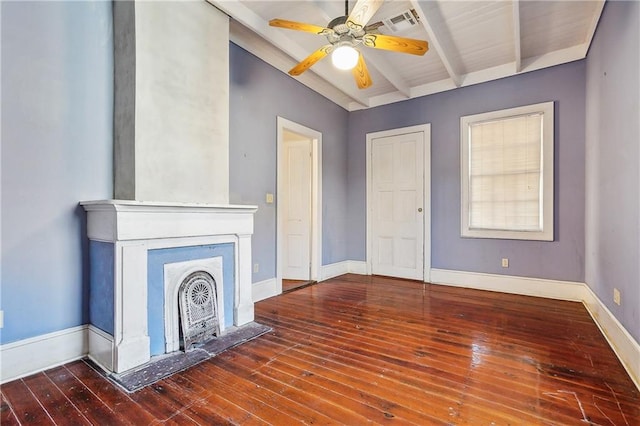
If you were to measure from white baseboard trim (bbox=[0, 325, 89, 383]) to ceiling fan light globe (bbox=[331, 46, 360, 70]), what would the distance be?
112 inches

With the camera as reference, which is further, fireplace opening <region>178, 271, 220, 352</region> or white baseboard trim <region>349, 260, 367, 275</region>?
white baseboard trim <region>349, 260, 367, 275</region>

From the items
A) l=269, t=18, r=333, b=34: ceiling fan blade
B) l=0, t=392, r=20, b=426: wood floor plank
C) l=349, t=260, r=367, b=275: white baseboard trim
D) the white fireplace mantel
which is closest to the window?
l=349, t=260, r=367, b=275: white baseboard trim

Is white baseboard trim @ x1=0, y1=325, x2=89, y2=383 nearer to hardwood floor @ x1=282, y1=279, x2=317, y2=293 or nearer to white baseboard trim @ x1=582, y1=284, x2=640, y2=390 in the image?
hardwood floor @ x1=282, y1=279, x2=317, y2=293

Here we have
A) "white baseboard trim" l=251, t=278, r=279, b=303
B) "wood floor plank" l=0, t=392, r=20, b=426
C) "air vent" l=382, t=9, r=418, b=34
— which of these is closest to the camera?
"wood floor plank" l=0, t=392, r=20, b=426

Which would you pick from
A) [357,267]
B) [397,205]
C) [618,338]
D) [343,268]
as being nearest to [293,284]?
[343,268]

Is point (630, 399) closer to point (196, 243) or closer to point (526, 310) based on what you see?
point (526, 310)

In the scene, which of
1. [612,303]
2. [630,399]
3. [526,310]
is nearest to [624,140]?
[612,303]

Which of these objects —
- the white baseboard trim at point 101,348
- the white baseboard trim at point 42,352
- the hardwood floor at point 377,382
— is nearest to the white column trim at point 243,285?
the hardwood floor at point 377,382

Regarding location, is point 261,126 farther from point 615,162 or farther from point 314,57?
point 615,162

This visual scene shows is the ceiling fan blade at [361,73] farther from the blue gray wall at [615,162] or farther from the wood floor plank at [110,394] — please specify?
the wood floor plank at [110,394]

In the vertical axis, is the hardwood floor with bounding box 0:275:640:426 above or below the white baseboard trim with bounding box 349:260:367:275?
below

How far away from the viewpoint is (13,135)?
2.00 m

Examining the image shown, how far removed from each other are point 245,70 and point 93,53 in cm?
151

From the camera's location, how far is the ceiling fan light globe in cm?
253
